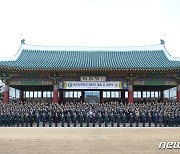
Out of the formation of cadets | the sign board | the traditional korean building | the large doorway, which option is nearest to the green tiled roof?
the traditional korean building

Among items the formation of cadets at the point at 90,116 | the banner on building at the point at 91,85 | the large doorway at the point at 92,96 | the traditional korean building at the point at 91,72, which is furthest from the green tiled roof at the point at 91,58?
the formation of cadets at the point at 90,116

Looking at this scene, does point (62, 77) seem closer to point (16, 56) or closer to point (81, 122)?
point (16, 56)

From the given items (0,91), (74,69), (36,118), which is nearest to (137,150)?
(36,118)

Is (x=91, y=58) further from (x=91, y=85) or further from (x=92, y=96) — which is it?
(x=92, y=96)

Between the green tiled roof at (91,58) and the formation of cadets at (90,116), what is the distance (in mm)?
4137

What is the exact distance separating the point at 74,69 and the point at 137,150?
12.4m

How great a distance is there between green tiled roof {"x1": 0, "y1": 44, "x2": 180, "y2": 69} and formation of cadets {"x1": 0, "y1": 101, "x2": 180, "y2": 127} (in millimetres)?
4137

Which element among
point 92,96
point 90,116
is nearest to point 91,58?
point 92,96

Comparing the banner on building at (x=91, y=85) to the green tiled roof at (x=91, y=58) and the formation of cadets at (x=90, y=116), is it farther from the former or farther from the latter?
the formation of cadets at (x=90, y=116)

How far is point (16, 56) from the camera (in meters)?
21.9

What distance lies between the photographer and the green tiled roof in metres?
20.2

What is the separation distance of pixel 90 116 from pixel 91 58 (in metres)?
7.57

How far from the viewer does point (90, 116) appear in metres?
15.9

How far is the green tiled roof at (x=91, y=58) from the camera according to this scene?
20.2 m
